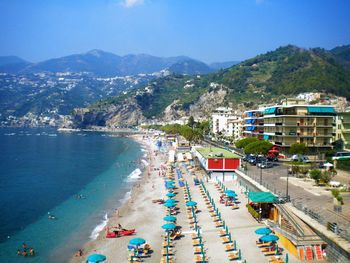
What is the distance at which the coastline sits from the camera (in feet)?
104

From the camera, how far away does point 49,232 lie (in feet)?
127

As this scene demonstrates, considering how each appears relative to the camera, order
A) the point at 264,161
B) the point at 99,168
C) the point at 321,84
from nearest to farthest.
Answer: the point at 264,161 → the point at 99,168 → the point at 321,84

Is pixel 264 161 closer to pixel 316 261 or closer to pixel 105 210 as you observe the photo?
pixel 105 210

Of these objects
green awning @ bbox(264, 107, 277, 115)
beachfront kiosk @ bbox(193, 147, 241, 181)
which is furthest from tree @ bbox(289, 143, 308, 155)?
green awning @ bbox(264, 107, 277, 115)

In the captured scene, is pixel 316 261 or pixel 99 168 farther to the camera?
pixel 99 168

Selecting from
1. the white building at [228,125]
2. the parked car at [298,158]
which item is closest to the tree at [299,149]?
the parked car at [298,158]

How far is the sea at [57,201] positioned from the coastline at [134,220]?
41.3 inches

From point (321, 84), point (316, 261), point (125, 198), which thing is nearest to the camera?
point (316, 261)

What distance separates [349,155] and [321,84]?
374ft

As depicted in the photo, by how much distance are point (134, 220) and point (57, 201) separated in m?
18.5

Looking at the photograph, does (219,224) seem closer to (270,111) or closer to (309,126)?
(309,126)

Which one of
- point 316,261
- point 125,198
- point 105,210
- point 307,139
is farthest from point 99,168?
point 316,261

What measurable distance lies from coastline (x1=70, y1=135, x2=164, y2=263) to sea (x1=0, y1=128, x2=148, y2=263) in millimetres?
1049

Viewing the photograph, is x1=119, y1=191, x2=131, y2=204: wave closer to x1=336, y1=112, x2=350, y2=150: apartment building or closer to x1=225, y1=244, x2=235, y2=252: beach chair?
x1=225, y1=244, x2=235, y2=252: beach chair
